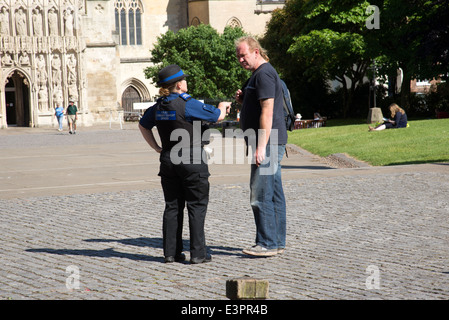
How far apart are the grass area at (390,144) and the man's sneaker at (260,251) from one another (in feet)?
32.9

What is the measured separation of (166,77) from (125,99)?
179 ft

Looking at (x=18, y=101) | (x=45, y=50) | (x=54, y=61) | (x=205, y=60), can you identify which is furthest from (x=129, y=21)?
(x=18, y=101)

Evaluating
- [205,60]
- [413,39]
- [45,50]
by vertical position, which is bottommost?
[413,39]

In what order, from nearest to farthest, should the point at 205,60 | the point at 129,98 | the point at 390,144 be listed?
the point at 390,144 < the point at 205,60 < the point at 129,98

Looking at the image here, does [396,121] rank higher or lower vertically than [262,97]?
lower

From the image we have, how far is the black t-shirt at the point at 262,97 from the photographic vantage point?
6.84m

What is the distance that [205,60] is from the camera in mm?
48812

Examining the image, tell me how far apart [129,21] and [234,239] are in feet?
183

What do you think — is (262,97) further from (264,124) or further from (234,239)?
(234,239)

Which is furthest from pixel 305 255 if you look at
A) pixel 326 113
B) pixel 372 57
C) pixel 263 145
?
pixel 326 113

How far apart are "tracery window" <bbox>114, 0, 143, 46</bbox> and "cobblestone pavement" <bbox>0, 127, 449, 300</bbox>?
A: 48288mm
